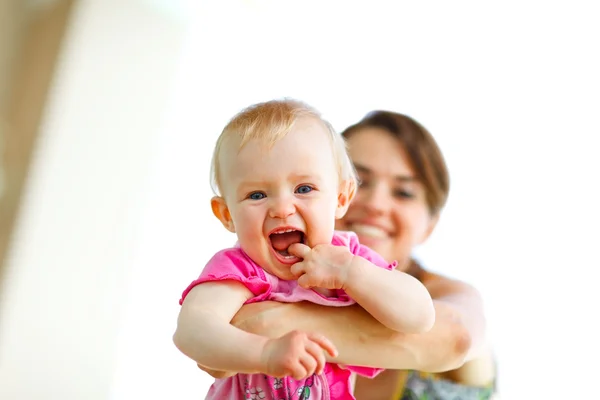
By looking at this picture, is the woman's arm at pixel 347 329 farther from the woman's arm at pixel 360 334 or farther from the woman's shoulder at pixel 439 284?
the woman's shoulder at pixel 439 284

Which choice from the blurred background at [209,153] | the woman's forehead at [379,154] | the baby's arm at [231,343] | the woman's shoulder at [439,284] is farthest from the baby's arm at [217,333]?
the blurred background at [209,153]

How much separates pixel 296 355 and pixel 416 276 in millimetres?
938

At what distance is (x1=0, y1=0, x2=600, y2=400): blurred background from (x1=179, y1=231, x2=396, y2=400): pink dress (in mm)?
980

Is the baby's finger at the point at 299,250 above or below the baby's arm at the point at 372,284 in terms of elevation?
above

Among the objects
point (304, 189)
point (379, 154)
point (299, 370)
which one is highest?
point (379, 154)

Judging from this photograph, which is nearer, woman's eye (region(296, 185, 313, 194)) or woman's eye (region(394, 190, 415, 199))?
woman's eye (region(296, 185, 313, 194))

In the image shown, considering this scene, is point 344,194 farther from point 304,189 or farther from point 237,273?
point 237,273

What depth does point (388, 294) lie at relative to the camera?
81 centimetres

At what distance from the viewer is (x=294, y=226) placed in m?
0.86

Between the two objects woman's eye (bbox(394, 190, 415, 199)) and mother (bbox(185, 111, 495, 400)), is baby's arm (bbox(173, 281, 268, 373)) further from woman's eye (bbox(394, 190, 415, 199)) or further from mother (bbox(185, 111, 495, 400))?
woman's eye (bbox(394, 190, 415, 199))

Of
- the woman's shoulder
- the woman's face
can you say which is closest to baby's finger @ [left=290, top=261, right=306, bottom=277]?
the woman's shoulder

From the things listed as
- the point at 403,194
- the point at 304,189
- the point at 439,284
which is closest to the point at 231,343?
the point at 304,189

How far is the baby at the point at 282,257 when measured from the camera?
2.67 feet

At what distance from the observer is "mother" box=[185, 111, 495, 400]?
0.92 metres
